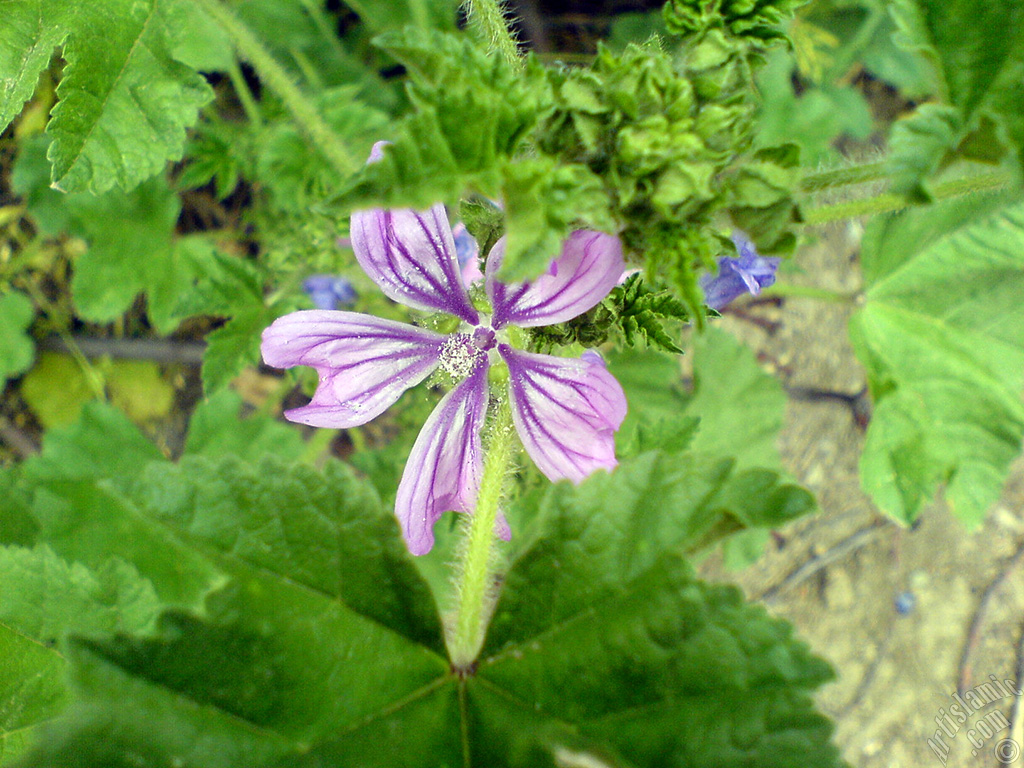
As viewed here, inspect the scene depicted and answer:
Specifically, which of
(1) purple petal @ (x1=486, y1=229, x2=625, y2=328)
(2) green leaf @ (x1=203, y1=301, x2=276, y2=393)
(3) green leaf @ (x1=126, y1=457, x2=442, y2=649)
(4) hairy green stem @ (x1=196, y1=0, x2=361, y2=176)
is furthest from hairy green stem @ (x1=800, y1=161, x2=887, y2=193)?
(2) green leaf @ (x1=203, y1=301, x2=276, y2=393)

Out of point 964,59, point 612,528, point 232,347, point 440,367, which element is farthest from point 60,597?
point 964,59

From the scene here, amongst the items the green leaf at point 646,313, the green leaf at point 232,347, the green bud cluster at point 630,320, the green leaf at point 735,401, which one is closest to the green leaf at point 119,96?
the green leaf at point 232,347

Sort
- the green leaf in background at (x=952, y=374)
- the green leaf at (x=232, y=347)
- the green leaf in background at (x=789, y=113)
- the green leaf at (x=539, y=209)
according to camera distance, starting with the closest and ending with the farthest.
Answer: the green leaf at (x=539, y=209), the green leaf at (x=232, y=347), the green leaf in background at (x=952, y=374), the green leaf in background at (x=789, y=113)

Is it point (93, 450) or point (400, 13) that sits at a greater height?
point (400, 13)

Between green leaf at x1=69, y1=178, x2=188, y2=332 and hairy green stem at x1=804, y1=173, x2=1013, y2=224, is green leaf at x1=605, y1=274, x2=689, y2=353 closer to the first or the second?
hairy green stem at x1=804, y1=173, x2=1013, y2=224

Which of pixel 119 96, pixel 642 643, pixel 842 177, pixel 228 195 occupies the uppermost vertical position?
pixel 228 195

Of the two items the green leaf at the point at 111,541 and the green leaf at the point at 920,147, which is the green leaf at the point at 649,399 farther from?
the green leaf at the point at 111,541

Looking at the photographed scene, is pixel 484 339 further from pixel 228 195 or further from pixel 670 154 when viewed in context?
pixel 228 195
